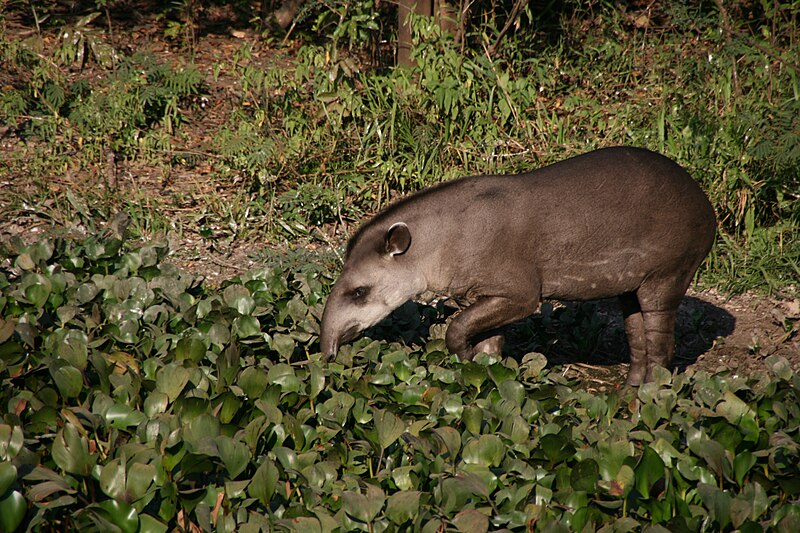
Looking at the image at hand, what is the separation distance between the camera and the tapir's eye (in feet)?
19.9

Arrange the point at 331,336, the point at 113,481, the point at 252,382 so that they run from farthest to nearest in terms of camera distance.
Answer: the point at 331,336 < the point at 252,382 < the point at 113,481

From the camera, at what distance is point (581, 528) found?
380 centimetres

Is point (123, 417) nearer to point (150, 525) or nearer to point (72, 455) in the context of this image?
point (72, 455)

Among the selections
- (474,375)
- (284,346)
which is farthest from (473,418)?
(284,346)

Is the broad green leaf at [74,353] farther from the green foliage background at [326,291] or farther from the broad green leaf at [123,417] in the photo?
the broad green leaf at [123,417]

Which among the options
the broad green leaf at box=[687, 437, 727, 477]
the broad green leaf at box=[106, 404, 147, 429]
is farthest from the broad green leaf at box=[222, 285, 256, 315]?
the broad green leaf at box=[687, 437, 727, 477]

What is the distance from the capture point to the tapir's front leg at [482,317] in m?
6.01

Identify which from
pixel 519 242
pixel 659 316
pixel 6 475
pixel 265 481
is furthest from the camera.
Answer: pixel 659 316

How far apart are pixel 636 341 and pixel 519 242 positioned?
136cm

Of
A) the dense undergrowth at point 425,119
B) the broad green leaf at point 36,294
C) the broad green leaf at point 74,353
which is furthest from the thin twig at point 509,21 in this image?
the broad green leaf at point 74,353

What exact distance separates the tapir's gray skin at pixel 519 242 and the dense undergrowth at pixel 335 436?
41cm

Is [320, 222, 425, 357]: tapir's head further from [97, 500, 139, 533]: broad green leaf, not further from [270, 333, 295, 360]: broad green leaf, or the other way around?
[97, 500, 139, 533]: broad green leaf

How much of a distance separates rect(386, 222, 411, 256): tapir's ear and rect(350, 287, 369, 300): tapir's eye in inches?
11.4

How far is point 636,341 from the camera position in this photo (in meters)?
6.74
